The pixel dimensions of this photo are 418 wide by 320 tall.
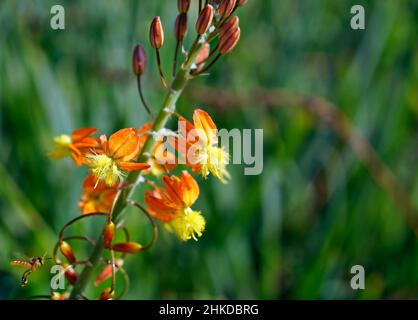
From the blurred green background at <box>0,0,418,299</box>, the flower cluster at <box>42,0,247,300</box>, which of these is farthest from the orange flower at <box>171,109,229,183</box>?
the blurred green background at <box>0,0,418,299</box>

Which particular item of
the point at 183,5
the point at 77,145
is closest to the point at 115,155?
the point at 77,145

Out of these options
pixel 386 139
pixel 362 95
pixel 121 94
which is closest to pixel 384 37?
pixel 362 95

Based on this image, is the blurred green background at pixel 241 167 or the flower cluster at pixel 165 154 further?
the blurred green background at pixel 241 167

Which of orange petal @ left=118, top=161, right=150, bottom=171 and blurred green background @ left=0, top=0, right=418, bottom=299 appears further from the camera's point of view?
blurred green background @ left=0, top=0, right=418, bottom=299

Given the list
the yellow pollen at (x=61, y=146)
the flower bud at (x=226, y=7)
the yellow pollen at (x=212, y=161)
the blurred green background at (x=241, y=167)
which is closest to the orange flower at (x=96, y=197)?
the yellow pollen at (x=61, y=146)

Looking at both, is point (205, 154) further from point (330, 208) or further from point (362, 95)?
point (362, 95)

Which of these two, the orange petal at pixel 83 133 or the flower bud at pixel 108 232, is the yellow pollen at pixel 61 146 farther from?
the flower bud at pixel 108 232

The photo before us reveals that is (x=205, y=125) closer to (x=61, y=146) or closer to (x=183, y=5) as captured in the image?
(x=183, y=5)

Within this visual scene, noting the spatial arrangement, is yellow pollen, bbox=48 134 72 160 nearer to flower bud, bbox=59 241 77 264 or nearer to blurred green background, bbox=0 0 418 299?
flower bud, bbox=59 241 77 264
